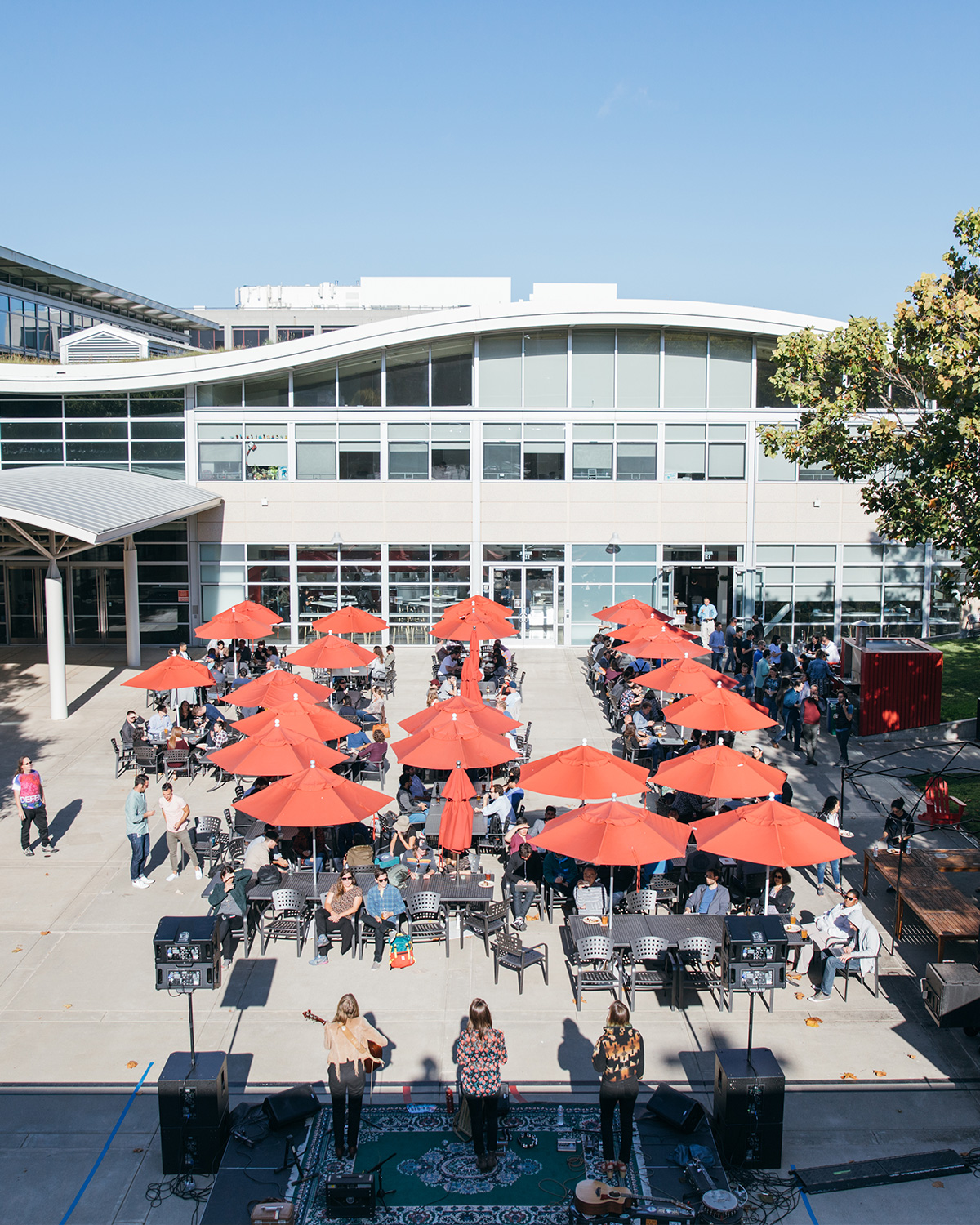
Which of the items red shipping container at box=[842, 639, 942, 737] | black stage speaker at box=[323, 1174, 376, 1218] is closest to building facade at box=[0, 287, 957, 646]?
red shipping container at box=[842, 639, 942, 737]

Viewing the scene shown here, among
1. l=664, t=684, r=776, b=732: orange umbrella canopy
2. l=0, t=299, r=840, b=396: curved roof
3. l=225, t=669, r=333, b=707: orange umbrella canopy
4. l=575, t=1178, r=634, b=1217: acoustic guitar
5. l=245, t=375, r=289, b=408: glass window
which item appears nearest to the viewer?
l=575, t=1178, r=634, b=1217: acoustic guitar

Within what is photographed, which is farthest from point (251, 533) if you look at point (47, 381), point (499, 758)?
point (499, 758)

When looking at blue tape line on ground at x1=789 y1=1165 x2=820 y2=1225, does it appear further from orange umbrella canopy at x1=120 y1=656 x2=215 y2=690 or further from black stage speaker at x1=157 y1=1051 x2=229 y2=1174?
orange umbrella canopy at x1=120 y1=656 x2=215 y2=690

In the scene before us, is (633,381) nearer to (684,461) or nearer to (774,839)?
(684,461)

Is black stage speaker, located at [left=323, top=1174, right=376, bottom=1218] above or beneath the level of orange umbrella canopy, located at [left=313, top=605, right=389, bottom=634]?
beneath

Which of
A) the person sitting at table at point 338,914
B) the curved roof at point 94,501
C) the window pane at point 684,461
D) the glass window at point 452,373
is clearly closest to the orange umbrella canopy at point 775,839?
the person sitting at table at point 338,914

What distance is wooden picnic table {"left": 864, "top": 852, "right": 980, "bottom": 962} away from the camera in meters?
11.0

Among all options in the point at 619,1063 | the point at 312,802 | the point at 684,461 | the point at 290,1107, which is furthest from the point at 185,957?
the point at 684,461

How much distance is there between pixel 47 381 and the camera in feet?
96.4

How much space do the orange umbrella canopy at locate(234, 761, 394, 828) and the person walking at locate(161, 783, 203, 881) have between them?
1.54 metres

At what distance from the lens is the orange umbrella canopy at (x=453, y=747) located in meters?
13.8

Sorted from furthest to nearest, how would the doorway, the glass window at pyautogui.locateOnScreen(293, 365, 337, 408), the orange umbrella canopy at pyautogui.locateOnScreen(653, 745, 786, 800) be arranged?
the doorway → the glass window at pyautogui.locateOnScreen(293, 365, 337, 408) → the orange umbrella canopy at pyautogui.locateOnScreen(653, 745, 786, 800)

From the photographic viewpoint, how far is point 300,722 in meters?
15.0

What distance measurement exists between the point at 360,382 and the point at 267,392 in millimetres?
2838
